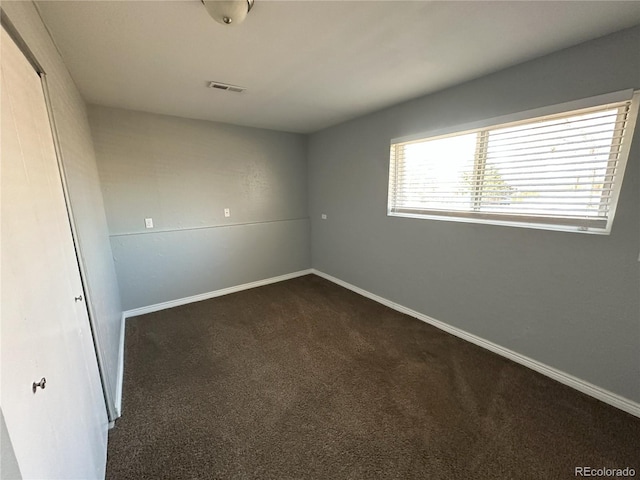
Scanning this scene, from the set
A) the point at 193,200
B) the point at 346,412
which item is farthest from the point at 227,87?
the point at 346,412

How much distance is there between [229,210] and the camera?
11.8 feet

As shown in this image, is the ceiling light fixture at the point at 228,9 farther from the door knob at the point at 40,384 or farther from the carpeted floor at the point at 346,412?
the carpeted floor at the point at 346,412

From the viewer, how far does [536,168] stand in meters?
1.93

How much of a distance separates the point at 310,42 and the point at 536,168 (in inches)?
73.2

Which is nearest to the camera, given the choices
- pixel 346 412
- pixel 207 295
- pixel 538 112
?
pixel 346 412

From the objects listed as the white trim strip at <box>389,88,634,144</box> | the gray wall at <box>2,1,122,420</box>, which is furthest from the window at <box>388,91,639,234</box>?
the gray wall at <box>2,1,122,420</box>

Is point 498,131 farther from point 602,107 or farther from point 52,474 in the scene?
point 52,474

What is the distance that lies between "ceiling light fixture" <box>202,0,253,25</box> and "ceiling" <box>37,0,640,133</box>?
82mm

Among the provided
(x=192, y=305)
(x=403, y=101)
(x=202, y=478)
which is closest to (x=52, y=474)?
(x=202, y=478)

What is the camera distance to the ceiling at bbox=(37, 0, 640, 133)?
130 centimetres

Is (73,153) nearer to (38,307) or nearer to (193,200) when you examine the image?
(38,307)

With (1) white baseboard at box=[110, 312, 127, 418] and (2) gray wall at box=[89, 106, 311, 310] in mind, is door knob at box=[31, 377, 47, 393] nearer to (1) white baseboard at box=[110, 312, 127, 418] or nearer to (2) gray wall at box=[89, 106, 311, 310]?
(1) white baseboard at box=[110, 312, 127, 418]

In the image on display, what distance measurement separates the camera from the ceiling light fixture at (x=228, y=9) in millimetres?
1172

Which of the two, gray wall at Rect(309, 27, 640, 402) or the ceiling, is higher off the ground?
the ceiling
